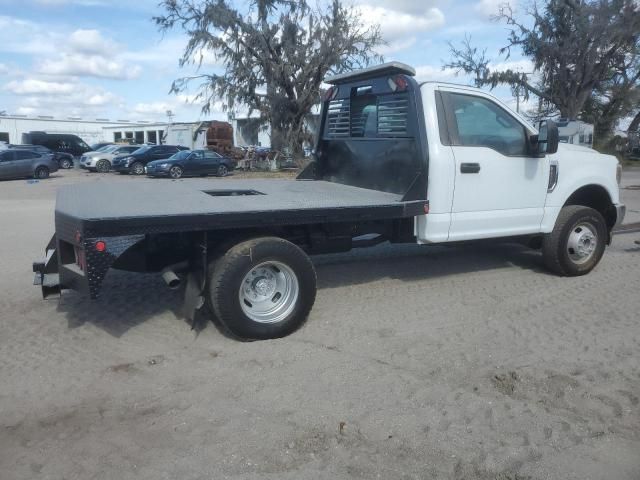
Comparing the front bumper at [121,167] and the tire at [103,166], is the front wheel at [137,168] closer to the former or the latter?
the front bumper at [121,167]

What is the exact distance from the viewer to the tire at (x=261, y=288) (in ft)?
15.1

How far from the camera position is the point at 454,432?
3496 mm

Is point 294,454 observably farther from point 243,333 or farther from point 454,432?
point 243,333

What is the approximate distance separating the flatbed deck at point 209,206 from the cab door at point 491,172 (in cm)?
64

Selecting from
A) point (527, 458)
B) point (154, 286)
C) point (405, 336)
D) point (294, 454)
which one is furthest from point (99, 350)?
point (527, 458)

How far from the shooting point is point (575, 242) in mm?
6770

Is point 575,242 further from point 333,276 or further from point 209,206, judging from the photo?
point 209,206

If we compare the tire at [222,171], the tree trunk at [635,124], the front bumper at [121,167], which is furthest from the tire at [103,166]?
the tree trunk at [635,124]

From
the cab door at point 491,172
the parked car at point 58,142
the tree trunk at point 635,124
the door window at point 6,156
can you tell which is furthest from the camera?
the tree trunk at point 635,124

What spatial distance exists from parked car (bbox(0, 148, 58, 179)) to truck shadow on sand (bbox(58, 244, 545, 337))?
23791 millimetres

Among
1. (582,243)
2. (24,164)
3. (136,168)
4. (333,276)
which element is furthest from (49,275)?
(136,168)

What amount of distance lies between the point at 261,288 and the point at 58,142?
38.4 m

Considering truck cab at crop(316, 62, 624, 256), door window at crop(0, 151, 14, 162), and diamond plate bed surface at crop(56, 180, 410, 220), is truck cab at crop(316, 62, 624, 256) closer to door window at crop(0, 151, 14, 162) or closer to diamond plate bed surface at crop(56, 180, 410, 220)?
diamond plate bed surface at crop(56, 180, 410, 220)

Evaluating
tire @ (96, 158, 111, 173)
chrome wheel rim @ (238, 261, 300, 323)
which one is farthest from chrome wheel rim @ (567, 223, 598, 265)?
tire @ (96, 158, 111, 173)
